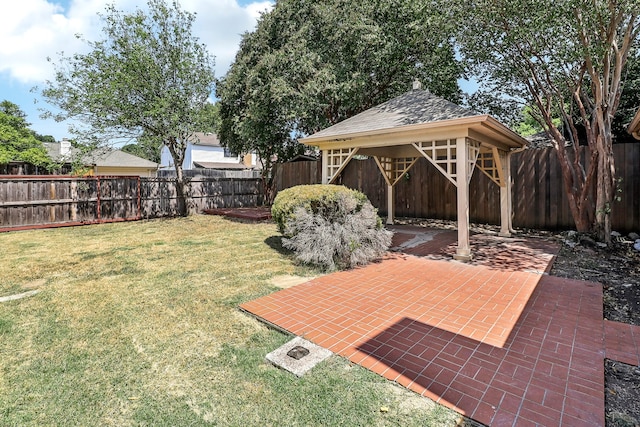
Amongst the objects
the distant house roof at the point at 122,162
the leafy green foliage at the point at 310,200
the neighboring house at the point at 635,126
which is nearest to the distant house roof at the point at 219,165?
the distant house roof at the point at 122,162

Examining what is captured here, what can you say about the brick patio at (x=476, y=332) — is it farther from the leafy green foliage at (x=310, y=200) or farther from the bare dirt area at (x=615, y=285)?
the leafy green foliage at (x=310, y=200)

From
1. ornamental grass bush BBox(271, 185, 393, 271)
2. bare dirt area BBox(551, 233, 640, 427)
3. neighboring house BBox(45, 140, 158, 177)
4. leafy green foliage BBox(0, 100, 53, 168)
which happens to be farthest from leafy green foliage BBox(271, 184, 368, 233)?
neighboring house BBox(45, 140, 158, 177)

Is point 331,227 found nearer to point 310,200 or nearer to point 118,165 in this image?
point 310,200

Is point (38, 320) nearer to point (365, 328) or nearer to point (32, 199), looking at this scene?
point (365, 328)

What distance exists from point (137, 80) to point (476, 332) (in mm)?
11290

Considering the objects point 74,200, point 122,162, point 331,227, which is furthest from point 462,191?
point 122,162

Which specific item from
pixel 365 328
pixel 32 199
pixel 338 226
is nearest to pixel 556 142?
pixel 338 226

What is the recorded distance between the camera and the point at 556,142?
7602mm

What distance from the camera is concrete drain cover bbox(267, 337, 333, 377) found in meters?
2.54

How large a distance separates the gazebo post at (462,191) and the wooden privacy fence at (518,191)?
4048mm

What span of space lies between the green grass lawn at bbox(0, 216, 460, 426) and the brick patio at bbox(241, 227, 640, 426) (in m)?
0.28

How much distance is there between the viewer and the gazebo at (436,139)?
5.82 meters

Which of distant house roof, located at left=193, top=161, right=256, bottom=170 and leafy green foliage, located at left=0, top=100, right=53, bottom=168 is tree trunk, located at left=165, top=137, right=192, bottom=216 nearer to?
leafy green foliage, located at left=0, top=100, right=53, bottom=168

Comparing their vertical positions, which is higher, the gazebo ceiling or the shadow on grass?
the gazebo ceiling
